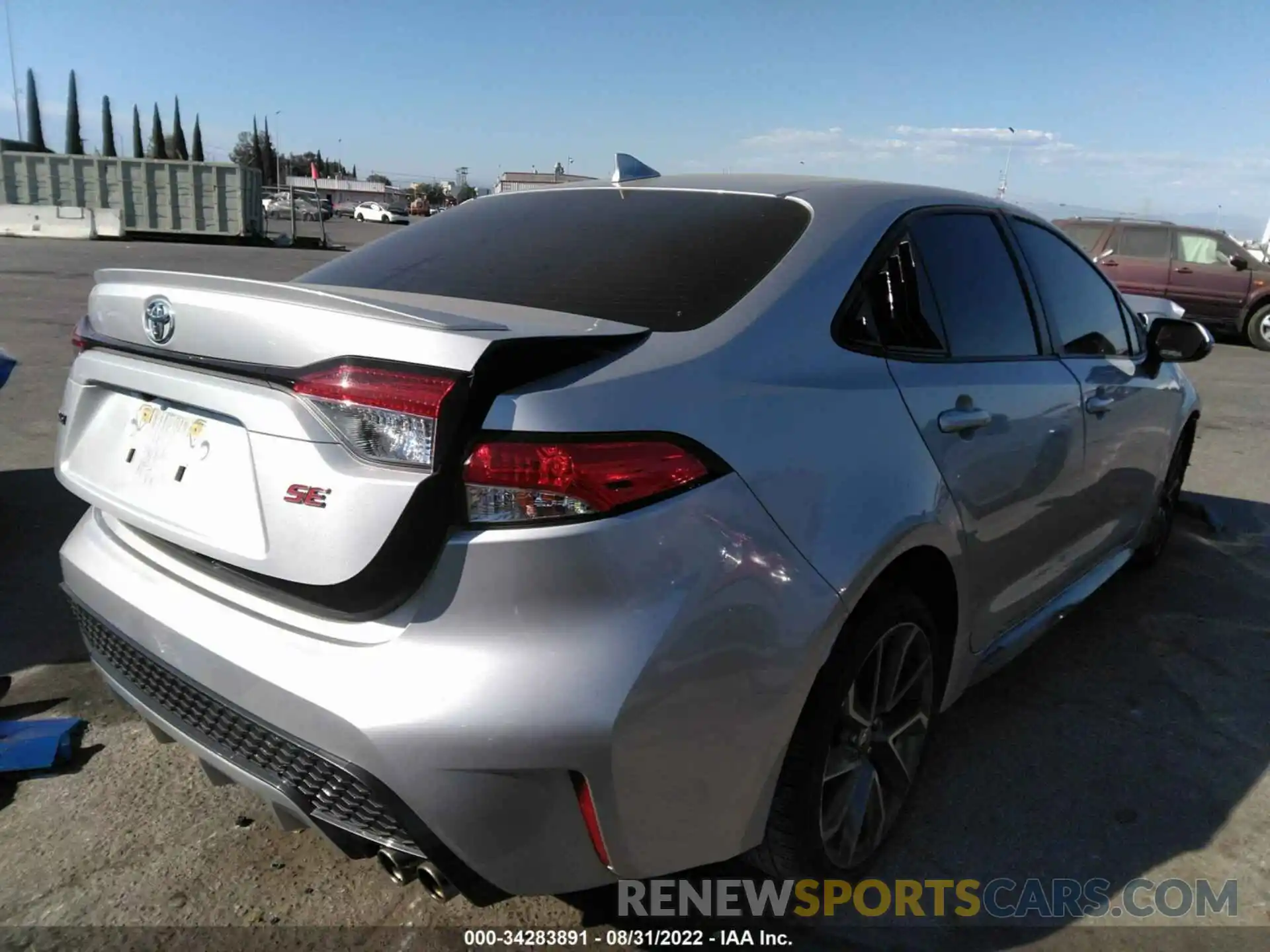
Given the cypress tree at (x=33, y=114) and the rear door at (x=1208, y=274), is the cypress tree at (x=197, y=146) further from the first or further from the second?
the rear door at (x=1208, y=274)

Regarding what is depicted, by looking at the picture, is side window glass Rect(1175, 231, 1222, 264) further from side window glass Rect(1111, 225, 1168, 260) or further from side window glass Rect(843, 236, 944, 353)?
side window glass Rect(843, 236, 944, 353)

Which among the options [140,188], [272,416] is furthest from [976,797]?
[140,188]

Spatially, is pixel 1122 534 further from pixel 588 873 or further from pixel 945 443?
pixel 588 873

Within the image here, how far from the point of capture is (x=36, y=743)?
2723 mm

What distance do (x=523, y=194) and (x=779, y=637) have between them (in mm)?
1789

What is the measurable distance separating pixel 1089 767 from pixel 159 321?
2.79 metres

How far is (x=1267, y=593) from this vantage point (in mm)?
4422

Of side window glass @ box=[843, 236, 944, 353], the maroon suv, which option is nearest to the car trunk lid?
side window glass @ box=[843, 236, 944, 353]

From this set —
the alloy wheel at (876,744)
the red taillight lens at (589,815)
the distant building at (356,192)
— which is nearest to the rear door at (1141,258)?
the alloy wheel at (876,744)

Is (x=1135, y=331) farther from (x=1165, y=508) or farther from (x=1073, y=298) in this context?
(x=1165, y=508)

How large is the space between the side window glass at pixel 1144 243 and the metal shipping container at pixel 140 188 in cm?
2293

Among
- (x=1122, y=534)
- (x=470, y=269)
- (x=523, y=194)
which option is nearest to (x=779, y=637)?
(x=470, y=269)

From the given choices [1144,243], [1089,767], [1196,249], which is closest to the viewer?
[1089,767]

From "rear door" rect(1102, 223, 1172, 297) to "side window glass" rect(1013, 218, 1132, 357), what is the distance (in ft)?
43.4
